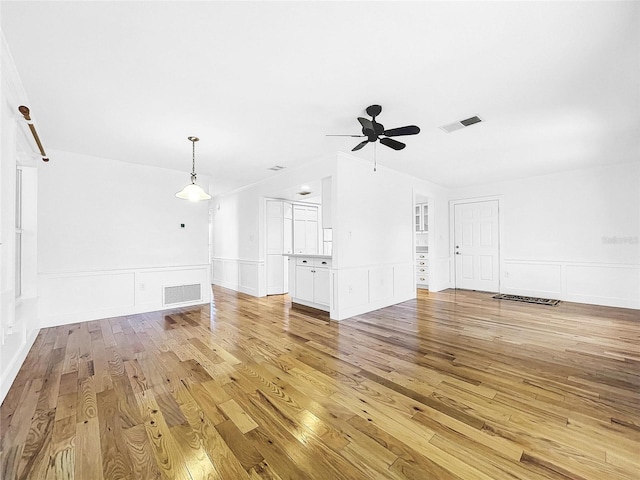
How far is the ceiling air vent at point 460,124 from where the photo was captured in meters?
3.21

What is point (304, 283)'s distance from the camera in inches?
206

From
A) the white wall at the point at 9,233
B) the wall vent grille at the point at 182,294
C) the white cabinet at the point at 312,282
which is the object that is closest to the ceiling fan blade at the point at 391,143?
the white cabinet at the point at 312,282

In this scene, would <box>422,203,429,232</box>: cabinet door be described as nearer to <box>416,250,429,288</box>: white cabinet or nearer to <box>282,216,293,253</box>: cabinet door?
<box>416,250,429,288</box>: white cabinet

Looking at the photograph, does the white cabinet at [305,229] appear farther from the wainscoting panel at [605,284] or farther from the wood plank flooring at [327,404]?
the wainscoting panel at [605,284]

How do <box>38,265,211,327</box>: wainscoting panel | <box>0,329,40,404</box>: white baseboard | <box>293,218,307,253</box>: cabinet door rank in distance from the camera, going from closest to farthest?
<box>0,329,40,404</box>: white baseboard, <box>38,265,211,327</box>: wainscoting panel, <box>293,218,307,253</box>: cabinet door

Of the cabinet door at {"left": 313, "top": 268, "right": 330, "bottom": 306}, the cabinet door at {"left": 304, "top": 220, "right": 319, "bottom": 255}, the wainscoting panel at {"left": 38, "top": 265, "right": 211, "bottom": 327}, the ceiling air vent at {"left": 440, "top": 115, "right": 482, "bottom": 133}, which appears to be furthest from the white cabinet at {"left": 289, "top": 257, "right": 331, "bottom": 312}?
the ceiling air vent at {"left": 440, "top": 115, "right": 482, "bottom": 133}

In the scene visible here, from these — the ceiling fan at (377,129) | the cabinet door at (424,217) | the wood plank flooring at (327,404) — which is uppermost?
the ceiling fan at (377,129)

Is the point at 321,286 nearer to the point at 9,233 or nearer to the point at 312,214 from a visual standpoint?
the point at 312,214

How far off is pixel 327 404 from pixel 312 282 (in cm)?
304

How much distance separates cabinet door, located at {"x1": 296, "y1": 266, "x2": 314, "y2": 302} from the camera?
5.09 metres

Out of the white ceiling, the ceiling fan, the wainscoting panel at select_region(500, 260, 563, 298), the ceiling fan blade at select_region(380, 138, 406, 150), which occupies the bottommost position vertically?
the wainscoting panel at select_region(500, 260, 563, 298)

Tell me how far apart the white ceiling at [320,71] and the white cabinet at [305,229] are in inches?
120

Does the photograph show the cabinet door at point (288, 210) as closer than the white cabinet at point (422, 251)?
Yes

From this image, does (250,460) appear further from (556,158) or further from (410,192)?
(556,158)
